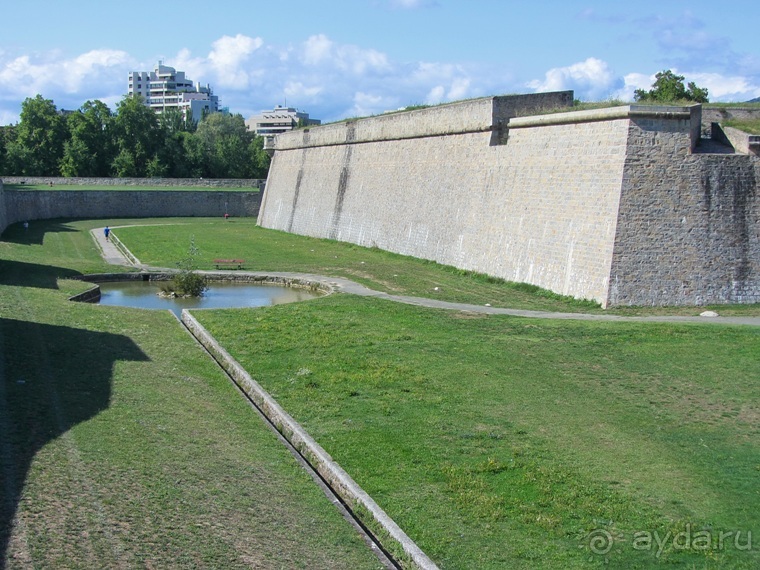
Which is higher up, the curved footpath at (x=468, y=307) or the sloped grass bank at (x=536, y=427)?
the curved footpath at (x=468, y=307)

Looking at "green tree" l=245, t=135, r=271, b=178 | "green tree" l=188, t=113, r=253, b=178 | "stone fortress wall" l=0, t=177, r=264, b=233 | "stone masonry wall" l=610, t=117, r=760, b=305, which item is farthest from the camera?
"green tree" l=245, t=135, r=271, b=178

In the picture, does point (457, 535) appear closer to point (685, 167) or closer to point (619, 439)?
point (619, 439)

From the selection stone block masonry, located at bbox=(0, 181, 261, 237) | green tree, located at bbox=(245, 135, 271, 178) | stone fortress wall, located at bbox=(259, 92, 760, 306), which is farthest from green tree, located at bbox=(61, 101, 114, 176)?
stone fortress wall, located at bbox=(259, 92, 760, 306)

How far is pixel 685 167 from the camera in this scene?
18.4 m

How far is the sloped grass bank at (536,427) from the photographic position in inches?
283

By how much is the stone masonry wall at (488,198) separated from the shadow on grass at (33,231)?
12.5 meters

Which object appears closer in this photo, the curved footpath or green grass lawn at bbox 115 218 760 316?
the curved footpath

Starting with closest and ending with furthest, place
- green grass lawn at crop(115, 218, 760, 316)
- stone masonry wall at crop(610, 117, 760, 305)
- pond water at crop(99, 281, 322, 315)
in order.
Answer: stone masonry wall at crop(610, 117, 760, 305)
green grass lawn at crop(115, 218, 760, 316)
pond water at crop(99, 281, 322, 315)

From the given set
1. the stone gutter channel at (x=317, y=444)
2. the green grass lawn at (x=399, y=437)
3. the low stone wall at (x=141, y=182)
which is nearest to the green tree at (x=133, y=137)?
the low stone wall at (x=141, y=182)

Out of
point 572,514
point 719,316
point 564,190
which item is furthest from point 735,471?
point 564,190

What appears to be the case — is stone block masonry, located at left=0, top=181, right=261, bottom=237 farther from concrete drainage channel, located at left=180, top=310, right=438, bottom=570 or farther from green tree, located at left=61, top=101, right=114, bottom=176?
concrete drainage channel, located at left=180, top=310, right=438, bottom=570

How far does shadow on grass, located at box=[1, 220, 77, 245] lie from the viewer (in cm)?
3602

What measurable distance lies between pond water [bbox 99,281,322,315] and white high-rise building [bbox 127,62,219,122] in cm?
15618

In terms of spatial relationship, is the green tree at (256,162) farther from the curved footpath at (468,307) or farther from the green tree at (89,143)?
the curved footpath at (468,307)
